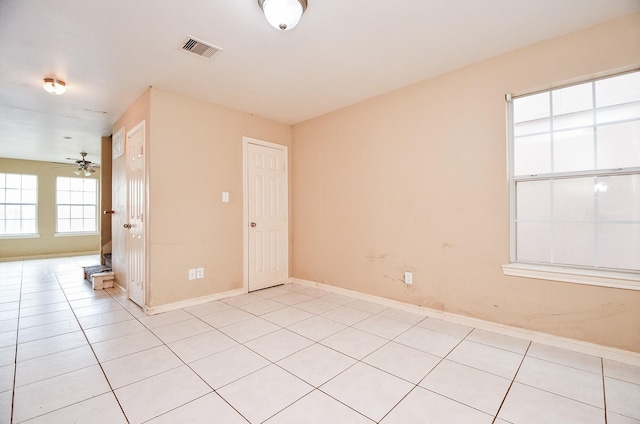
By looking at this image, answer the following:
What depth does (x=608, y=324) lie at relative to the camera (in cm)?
212

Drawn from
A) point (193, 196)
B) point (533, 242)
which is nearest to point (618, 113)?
point (533, 242)

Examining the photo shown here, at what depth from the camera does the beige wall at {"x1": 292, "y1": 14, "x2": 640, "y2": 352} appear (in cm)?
221

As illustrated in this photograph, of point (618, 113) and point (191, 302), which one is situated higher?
point (618, 113)

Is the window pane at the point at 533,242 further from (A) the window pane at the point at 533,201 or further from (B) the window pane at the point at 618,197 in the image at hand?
(B) the window pane at the point at 618,197

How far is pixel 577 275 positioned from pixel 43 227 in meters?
10.5

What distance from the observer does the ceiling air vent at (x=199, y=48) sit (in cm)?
237

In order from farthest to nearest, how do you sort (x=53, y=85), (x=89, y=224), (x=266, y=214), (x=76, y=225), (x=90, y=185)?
(x=90, y=185)
(x=89, y=224)
(x=76, y=225)
(x=266, y=214)
(x=53, y=85)

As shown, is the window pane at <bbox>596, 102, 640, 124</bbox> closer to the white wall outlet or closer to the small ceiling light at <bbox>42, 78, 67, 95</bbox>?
the white wall outlet

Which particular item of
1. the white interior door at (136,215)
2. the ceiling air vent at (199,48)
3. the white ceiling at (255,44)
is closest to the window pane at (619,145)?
the white ceiling at (255,44)

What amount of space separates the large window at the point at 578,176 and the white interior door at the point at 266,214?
3.04 metres

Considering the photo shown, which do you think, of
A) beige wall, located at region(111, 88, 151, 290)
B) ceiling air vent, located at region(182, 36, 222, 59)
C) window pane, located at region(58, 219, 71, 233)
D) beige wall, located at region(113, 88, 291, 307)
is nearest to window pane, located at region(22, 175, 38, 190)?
window pane, located at region(58, 219, 71, 233)

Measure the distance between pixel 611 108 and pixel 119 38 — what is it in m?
4.02

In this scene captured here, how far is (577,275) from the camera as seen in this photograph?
7.27 feet

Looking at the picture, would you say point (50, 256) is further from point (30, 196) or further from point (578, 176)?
point (578, 176)
